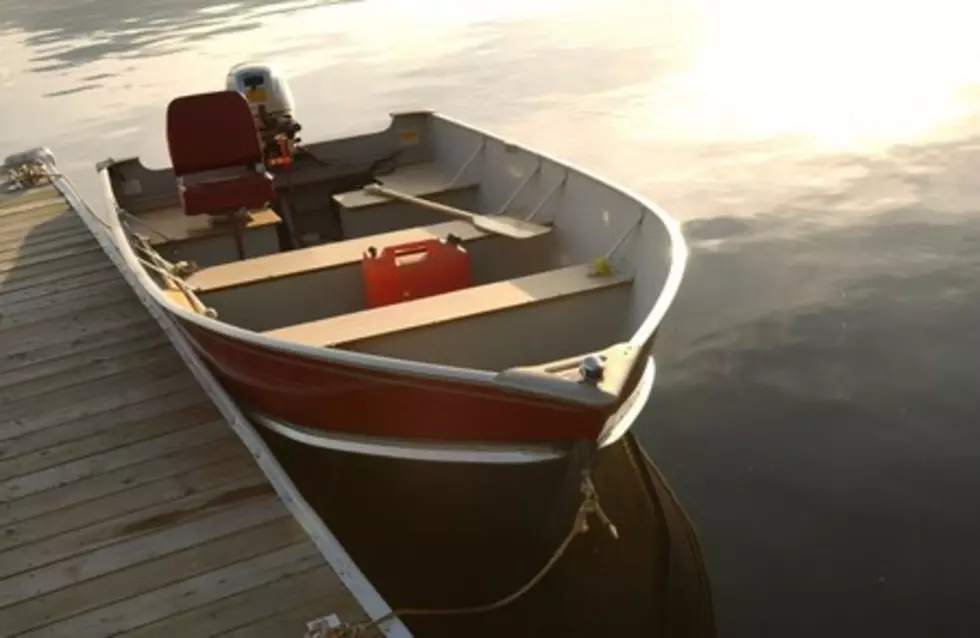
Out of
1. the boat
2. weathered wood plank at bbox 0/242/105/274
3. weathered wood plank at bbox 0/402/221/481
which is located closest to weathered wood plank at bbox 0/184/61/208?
weathered wood plank at bbox 0/242/105/274

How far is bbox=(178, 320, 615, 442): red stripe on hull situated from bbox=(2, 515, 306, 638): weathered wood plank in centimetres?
61

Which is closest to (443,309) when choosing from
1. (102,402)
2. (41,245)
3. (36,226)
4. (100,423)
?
(100,423)

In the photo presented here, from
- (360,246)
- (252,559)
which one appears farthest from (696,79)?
(252,559)

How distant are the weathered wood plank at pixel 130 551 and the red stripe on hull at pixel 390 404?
1.83 feet

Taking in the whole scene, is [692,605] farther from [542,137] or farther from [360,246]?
[542,137]

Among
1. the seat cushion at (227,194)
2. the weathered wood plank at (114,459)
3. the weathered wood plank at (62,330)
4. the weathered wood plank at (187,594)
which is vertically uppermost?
the seat cushion at (227,194)

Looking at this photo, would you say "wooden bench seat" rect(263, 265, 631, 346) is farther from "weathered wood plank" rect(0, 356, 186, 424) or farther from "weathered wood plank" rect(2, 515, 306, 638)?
"weathered wood plank" rect(0, 356, 186, 424)

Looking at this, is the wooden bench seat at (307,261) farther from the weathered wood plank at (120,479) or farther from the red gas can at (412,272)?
the weathered wood plank at (120,479)

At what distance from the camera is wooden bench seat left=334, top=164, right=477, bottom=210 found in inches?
350

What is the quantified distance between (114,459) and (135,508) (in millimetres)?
613

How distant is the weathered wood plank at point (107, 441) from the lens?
609cm

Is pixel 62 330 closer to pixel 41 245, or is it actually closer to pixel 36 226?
pixel 41 245

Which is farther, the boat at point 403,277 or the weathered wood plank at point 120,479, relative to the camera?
the weathered wood plank at point 120,479

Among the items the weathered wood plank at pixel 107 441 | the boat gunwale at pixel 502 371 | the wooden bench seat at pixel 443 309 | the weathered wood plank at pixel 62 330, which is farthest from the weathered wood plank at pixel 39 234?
the wooden bench seat at pixel 443 309
